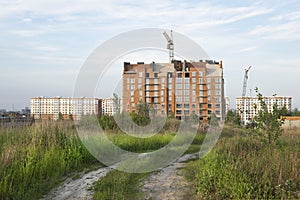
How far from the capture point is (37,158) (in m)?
7.50

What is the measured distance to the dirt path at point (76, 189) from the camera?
6066 mm

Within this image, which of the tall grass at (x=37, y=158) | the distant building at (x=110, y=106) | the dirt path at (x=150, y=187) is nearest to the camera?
the dirt path at (x=150, y=187)

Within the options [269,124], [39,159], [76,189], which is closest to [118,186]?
[76,189]

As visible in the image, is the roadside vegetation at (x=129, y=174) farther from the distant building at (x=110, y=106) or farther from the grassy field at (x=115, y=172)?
the distant building at (x=110, y=106)

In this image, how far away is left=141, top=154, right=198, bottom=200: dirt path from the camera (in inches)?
233

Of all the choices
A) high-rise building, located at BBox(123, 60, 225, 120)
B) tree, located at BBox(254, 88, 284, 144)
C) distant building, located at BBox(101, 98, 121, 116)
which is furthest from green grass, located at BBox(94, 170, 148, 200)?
high-rise building, located at BBox(123, 60, 225, 120)

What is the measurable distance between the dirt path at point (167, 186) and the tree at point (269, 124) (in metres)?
Answer: 2.77

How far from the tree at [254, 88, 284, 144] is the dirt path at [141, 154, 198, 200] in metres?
2.77

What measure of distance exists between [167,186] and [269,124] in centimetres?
403

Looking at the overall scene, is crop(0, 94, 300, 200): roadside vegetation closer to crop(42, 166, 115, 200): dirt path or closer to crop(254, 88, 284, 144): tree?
crop(254, 88, 284, 144): tree

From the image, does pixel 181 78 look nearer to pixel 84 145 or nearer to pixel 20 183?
pixel 84 145

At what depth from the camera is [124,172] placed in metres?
7.55

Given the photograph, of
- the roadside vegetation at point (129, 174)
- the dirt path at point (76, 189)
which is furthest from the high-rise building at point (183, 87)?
the dirt path at point (76, 189)

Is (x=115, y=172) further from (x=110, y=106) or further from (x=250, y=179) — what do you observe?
(x=110, y=106)
